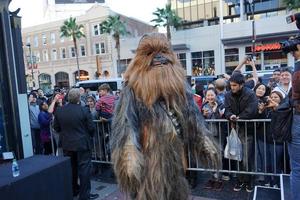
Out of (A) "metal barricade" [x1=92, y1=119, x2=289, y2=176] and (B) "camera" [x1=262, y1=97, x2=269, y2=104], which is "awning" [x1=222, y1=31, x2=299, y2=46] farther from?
(A) "metal barricade" [x1=92, y1=119, x2=289, y2=176]

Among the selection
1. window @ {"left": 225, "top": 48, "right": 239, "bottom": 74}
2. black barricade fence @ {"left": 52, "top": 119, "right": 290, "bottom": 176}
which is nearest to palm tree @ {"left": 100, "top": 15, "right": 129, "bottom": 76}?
window @ {"left": 225, "top": 48, "right": 239, "bottom": 74}

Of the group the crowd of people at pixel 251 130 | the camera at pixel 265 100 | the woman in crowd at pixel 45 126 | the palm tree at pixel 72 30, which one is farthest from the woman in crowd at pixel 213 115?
the palm tree at pixel 72 30

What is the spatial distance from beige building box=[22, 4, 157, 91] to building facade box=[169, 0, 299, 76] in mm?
9130

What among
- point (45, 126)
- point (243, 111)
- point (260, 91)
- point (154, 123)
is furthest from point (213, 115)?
point (45, 126)

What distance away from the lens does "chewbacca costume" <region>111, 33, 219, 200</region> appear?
2473 millimetres

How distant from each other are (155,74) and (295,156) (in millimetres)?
1819

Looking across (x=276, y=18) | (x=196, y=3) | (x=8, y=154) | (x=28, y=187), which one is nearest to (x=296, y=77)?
(x=28, y=187)

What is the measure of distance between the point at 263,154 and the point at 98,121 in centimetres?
298

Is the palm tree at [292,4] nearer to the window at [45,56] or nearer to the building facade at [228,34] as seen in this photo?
the building facade at [228,34]

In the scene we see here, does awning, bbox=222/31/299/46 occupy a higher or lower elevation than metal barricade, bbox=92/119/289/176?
higher

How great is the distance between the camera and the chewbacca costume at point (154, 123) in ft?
8.11

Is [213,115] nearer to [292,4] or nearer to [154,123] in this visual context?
[154,123]

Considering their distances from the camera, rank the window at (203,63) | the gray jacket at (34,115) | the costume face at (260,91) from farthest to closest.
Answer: the window at (203,63), the gray jacket at (34,115), the costume face at (260,91)

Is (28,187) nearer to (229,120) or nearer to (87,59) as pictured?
(229,120)
